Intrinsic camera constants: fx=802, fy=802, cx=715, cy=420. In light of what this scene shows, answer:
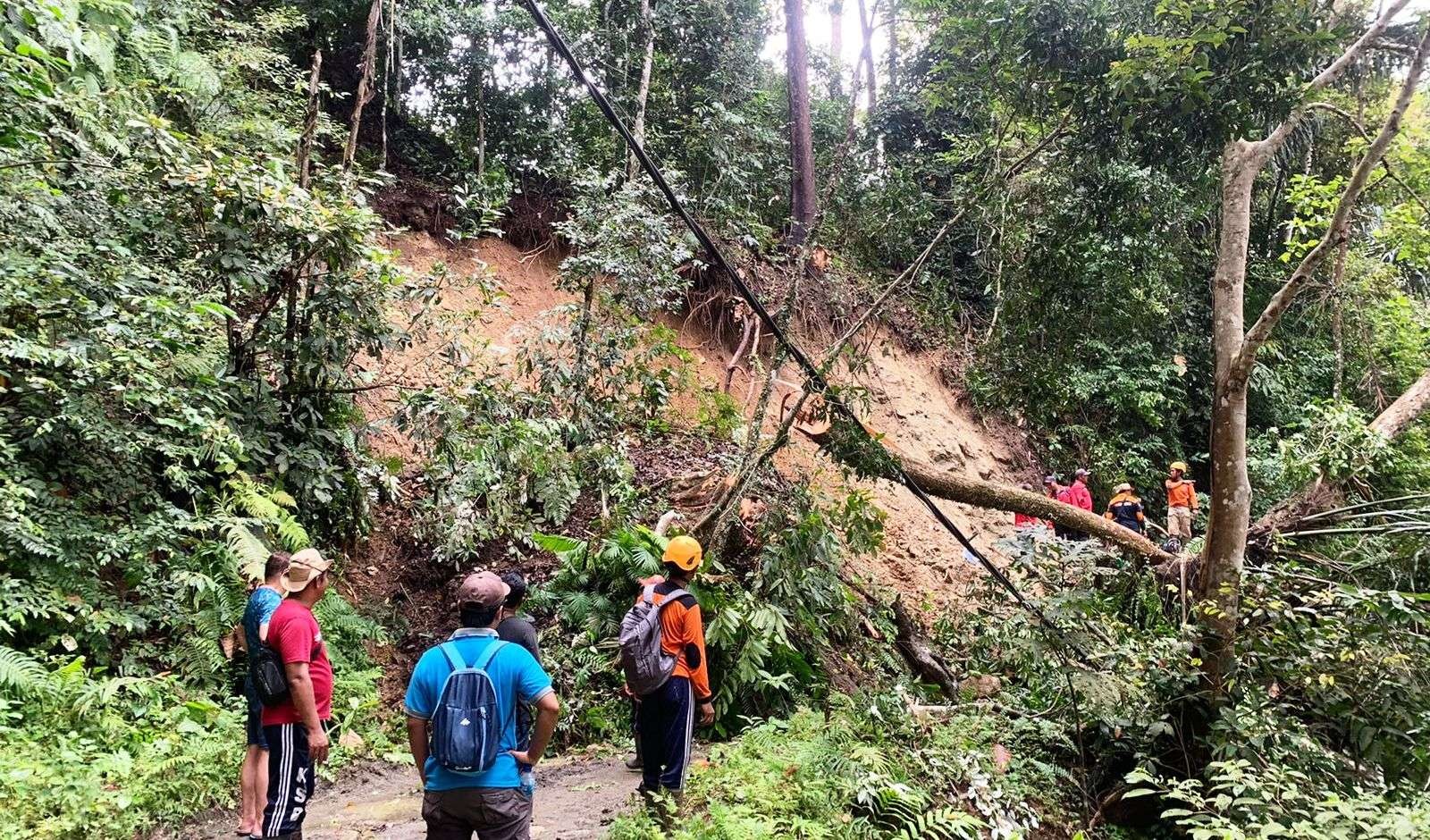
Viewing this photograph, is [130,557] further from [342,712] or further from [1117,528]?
[1117,528]

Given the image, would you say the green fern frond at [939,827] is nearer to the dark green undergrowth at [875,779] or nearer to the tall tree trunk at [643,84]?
the dark green undergrowth at [875,779]

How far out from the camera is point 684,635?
15.5ft

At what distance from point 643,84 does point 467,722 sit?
12.3m

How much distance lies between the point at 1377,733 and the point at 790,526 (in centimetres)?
492

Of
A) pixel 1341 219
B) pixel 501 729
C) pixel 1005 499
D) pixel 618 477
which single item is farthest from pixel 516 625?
pixel 1341 219

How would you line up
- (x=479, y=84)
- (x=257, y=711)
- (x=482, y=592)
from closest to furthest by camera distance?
1. (x=482, y=592)
2. (x=257, y=711)
3. (x=479, y=84)

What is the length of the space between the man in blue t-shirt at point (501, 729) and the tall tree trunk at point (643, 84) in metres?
10.4

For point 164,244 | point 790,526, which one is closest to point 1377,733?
point 790,526

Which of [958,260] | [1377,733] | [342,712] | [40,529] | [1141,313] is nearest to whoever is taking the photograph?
[40,529]

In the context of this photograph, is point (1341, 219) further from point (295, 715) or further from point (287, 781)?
point (287, 781)

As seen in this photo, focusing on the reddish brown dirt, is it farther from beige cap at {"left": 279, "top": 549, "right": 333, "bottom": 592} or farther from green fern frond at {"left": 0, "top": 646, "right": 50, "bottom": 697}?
beige cap at {"left": 279, "top": 549, "right": 333, "bottom": 592}

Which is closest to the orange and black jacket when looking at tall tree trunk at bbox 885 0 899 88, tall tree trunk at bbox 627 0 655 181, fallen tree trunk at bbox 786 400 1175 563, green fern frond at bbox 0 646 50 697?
fallen tree trunk at bbox 786 400 1175 563

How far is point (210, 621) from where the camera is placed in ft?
20.7

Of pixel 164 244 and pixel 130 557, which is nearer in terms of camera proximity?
pixel 130 557
